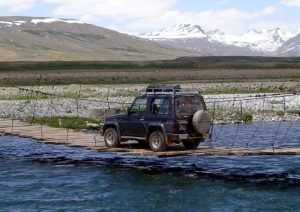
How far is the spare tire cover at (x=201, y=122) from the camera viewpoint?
2430 centimetres

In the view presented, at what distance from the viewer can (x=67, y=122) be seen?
1639 inches

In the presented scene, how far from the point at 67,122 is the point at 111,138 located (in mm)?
15479

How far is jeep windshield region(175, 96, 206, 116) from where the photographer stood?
2428 cm

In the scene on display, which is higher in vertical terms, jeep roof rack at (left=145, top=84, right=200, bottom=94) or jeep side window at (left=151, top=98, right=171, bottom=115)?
jeep roof rack at (left=145, top=84, right=200, bottom=94)

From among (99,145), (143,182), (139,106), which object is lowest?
(143,182)

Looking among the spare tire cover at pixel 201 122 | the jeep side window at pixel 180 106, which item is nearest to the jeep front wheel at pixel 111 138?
the jeep side window at pixel 180 106

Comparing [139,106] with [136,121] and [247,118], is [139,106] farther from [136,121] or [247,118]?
[247,118]

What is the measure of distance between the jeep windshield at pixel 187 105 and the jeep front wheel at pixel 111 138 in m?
3.40

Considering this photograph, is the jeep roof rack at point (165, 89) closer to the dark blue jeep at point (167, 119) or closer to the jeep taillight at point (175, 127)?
the dark blue jeep at point (167, 119)

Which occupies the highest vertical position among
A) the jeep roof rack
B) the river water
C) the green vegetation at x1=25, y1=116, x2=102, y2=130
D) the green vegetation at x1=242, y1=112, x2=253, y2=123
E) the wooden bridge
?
the jeep roof rack

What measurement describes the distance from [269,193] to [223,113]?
26.3 metres

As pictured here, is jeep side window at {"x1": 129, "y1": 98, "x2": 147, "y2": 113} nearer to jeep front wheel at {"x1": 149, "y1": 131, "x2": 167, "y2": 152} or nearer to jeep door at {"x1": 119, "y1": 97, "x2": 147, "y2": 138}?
jeep door at {"x1": 119, "y1": 97, "x2": 147, "y2": 138}

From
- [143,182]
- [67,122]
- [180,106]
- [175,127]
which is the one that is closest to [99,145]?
[143,182]

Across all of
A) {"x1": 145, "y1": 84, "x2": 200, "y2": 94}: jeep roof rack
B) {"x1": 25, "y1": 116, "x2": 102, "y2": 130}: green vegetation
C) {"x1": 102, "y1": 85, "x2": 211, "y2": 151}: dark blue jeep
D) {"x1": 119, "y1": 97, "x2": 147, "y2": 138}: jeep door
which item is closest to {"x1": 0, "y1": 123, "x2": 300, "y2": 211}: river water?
{"x1": 102, "y1": 85, "x2": 211, "y2": 151}: dark blue jeep
